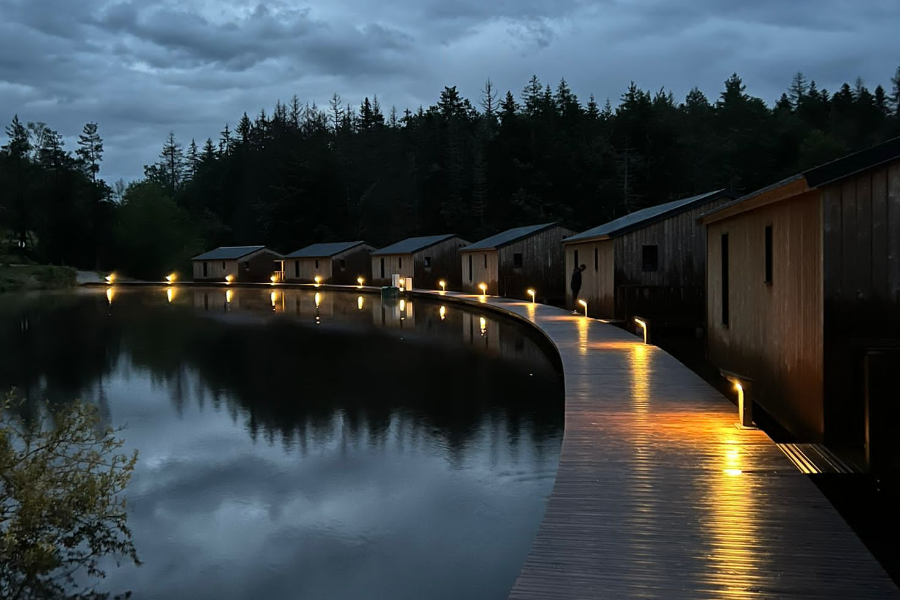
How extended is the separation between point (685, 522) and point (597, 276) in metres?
20.3

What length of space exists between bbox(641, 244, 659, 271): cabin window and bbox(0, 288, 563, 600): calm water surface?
418cm

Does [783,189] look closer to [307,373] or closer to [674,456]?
[674,456]

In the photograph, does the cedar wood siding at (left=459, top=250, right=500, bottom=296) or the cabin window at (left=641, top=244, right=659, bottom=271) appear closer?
the cabin window at (left=641, top=244, right=659, bottom=271)

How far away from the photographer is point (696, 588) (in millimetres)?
4898

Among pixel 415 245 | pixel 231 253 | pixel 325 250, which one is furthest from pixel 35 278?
pixel 415 245

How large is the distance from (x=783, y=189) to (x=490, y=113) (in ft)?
286

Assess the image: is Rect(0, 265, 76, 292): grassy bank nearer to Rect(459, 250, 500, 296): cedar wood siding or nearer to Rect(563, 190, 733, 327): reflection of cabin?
Rect(459, 250, 500, 296): cedar wood siding

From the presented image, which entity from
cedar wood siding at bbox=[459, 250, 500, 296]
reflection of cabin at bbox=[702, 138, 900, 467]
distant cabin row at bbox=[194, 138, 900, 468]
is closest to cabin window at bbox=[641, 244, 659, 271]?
distant cabin row at bbox=[194, 138, 900, 468]

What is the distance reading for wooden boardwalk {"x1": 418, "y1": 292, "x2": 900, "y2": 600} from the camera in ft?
16.3

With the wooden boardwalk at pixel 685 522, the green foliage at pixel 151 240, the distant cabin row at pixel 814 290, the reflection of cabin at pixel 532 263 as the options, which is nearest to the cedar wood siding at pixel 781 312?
the distant cabin row at pixel 814 290

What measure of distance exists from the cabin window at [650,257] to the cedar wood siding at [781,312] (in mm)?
9101

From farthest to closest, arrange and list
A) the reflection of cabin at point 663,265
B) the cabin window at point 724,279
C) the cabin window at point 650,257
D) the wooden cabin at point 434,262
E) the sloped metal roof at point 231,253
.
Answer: the sloped metal roof at point 231,253, the wooden cabin at point 434,262, the cabin window at point 650,257, the reflection of cabin at point 663,265, the cabin window at point 724,279

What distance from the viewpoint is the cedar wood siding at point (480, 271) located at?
3756 cm

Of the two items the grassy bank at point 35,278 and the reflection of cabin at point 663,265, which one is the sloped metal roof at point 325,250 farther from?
the reflection of cabin at point 663,265
